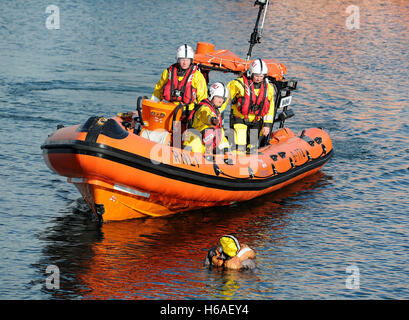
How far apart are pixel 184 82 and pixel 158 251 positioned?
105 inches

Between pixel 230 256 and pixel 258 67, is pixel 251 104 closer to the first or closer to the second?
pixel 258 67

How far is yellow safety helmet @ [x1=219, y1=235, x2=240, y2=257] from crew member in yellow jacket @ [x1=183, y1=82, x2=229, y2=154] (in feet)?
6.03

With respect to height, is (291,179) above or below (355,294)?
above

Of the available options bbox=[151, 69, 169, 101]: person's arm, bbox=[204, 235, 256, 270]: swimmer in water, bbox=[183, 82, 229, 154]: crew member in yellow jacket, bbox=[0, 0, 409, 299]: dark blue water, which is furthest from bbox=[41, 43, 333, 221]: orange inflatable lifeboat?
bbox=[204, 235, 256, 270]: swimmer in water

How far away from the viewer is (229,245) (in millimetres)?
7707

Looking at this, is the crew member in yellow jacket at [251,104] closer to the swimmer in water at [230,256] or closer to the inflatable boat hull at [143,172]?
the inflatable boat hull at [143,172]

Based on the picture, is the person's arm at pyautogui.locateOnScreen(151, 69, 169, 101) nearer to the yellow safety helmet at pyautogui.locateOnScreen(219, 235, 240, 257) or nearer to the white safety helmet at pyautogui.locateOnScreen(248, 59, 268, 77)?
the white safety helmet at pyautogui.locateOnScreen(248, 59, 268, 77)

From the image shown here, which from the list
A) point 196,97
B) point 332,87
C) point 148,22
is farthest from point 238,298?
point 148,22

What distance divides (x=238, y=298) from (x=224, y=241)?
730mm

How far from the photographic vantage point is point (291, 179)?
10898mm

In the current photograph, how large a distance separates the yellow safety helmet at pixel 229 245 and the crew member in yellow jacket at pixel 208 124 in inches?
72.4

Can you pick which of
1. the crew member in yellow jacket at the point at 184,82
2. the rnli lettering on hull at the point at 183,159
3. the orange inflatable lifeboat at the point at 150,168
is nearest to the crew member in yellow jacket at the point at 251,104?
the orange inflatable lifeboat at the point at 150,168
